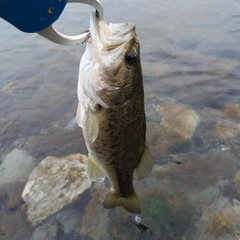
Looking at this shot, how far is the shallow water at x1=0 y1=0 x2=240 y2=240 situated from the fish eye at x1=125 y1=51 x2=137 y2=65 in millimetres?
2009

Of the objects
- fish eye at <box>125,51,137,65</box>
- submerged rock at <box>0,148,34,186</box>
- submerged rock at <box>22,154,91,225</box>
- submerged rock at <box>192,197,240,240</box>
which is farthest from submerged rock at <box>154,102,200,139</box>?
fish eye at <box>125,51,137,65</box>

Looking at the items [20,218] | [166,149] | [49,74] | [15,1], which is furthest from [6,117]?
[15,1]

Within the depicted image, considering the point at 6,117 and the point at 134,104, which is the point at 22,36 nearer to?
the point at 6,117

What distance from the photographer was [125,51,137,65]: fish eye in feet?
6.82

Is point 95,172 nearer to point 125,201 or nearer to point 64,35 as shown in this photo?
point 125,201

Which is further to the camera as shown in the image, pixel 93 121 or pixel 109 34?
pixel 93 121

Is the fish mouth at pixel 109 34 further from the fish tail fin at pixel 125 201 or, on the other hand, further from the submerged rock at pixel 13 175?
the submerged rock at pixel 13 175

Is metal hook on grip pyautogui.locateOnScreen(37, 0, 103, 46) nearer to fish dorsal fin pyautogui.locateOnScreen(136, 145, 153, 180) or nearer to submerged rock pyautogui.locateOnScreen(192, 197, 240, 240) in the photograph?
fish dorsal fin pyautogui.locateOnScreen(136, 145, 153, 180)

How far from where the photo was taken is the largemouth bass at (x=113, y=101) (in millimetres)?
2051

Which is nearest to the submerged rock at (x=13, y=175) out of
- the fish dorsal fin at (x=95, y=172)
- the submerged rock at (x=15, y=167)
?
the submerged rock at (x=15, y=167)

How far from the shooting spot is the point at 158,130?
4828 millimetres

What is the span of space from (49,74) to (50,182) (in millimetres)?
3555

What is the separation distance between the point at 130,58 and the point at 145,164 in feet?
3.28

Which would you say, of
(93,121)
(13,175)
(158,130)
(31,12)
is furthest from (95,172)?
(158,130)
